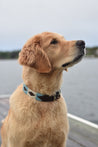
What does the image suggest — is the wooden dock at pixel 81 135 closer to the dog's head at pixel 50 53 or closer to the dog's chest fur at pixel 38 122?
the dog's chest fur at pixel 38 122

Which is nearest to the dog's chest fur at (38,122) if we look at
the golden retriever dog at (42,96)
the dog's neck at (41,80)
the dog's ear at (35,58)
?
the golden retriever dog at (42,96)

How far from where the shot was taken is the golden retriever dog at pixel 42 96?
255 cm

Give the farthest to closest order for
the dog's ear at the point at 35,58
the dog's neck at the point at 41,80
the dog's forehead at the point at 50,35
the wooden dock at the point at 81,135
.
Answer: the wooden dock at the point at 81,135, the dog's forehead at the point at 50,35, the dog's neck at the point at 41,80, the dog's ear at the point at 35,58

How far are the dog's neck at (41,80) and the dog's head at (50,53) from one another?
0.34 ft

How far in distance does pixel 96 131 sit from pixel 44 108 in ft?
5.75

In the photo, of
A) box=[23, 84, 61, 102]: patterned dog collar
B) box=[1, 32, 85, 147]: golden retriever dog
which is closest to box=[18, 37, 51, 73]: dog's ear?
box=[1, 32, 85, 147]: golden retriever dog

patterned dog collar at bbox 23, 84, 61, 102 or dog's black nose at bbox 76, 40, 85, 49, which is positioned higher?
dog's black nose at bbox 76, 40, 85, 49

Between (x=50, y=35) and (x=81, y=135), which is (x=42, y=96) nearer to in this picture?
(x=50, y=35)

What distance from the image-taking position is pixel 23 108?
263 centimetres

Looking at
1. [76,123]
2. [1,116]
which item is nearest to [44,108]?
[76,123]

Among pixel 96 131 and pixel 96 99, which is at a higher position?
pixel 96 131

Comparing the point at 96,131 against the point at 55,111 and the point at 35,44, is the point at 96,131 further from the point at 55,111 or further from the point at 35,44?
the point at 35,44

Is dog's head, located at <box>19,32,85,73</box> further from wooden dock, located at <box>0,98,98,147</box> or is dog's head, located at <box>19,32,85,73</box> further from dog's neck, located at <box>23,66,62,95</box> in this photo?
wooden dock, located at <box>0,98,98,147</box>

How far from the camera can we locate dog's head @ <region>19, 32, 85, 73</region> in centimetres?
255
